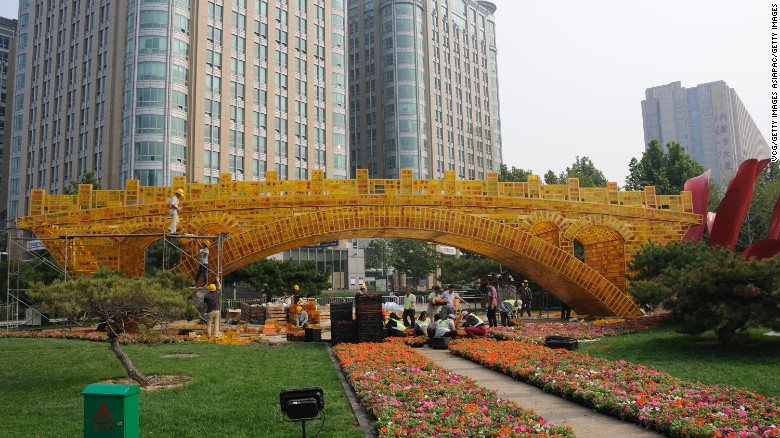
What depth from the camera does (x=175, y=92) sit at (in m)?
54.4

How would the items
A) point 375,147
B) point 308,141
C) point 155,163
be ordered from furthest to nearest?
point 375,147
point 308,141
point 155,163

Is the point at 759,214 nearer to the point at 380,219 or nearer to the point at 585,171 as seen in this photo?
the point at 585,171

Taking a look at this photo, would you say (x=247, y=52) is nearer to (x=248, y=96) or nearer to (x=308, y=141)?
(x=248, y=96)

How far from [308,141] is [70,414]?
57776 millimetres

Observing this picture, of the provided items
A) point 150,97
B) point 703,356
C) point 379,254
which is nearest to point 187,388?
point 703,356

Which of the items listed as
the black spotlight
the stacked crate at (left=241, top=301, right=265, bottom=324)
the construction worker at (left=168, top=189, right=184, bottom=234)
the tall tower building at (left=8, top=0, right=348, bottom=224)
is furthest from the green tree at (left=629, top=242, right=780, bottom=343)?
the tall tower building at (left=8, top=0, right=348, bottom=224)

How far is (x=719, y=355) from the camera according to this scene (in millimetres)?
12852

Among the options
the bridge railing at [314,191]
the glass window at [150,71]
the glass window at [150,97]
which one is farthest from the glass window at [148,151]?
the bridge railing at [314,191]

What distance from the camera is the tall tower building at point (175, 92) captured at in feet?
177

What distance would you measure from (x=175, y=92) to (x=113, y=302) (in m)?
48.5

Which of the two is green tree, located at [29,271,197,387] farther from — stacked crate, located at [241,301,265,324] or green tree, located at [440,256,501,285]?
green tree, located at [440,256,501,285]

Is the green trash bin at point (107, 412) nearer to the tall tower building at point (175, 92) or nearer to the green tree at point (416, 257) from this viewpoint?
the tall tower building at point (175, 92)

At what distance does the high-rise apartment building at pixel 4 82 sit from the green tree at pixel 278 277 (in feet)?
165

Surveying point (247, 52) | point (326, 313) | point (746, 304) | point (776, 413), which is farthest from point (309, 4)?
point (776, 413)
